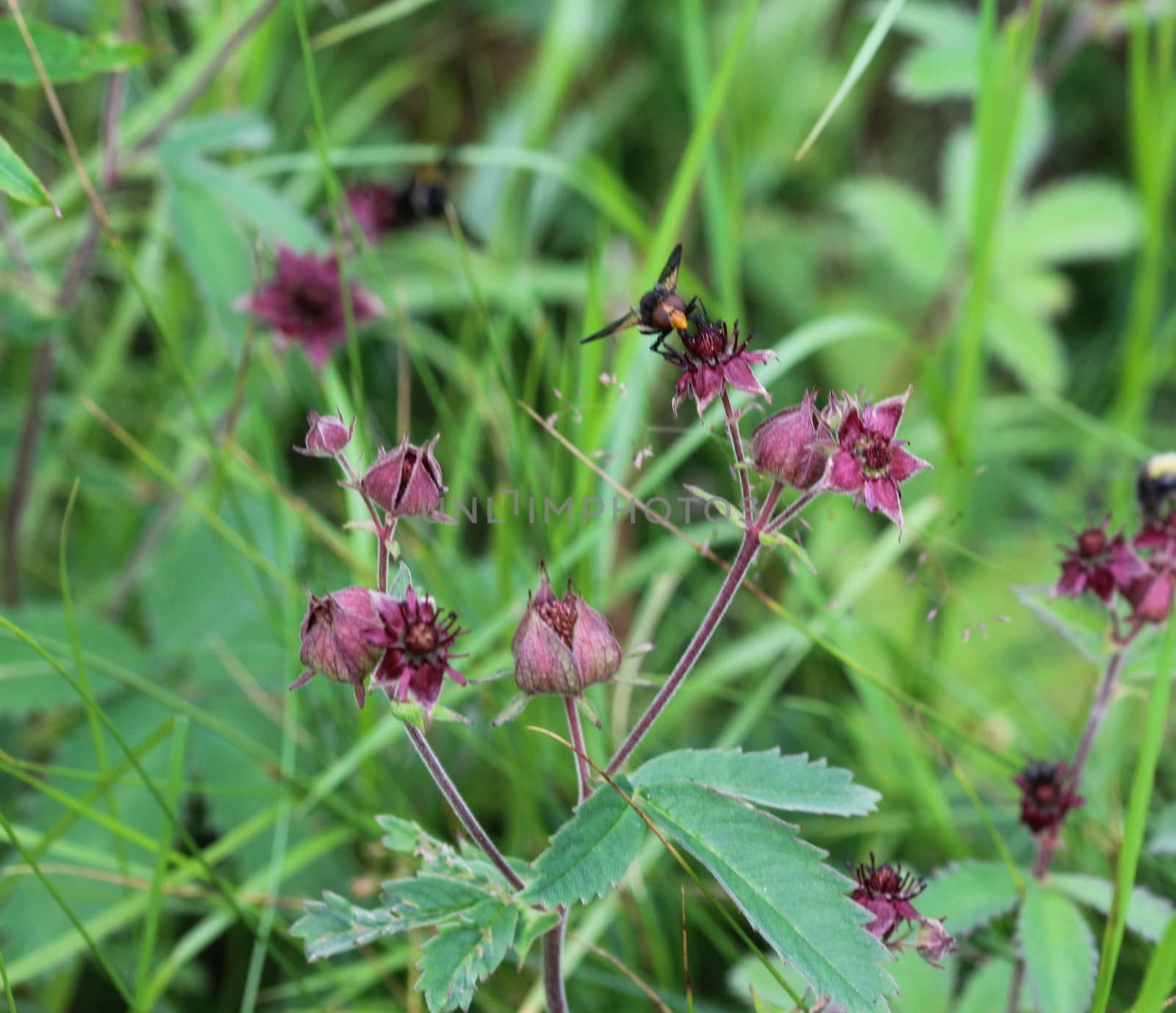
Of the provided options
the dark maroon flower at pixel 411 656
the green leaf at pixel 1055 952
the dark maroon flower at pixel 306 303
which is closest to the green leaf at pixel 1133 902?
the green leaf at pixel 1055 952

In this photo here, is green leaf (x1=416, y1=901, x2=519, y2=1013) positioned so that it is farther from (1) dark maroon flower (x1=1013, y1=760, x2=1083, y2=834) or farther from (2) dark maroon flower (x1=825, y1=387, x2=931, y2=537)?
(1) dark maroon flower (x1=1013, y1=760, x2=1083, y2=834)

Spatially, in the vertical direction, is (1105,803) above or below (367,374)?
below

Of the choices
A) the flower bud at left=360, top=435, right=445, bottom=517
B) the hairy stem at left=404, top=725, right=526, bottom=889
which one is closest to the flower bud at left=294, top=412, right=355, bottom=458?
the flower bud at left=360, top=435, right=445, bottom=517

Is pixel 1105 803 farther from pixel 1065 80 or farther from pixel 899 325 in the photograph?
pixel 1065 80

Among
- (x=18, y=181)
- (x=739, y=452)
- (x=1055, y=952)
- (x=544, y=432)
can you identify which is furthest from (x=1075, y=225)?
(x=18, y=181)

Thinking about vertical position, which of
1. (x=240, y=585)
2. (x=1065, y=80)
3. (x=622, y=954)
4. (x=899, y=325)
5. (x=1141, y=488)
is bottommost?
(x=622, y=954)

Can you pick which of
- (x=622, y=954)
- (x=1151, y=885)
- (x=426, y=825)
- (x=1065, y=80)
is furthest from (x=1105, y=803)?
(x=1065, y=80)

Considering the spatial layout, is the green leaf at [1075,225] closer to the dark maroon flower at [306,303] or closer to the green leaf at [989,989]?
the dark maroon flower at [306,303]
